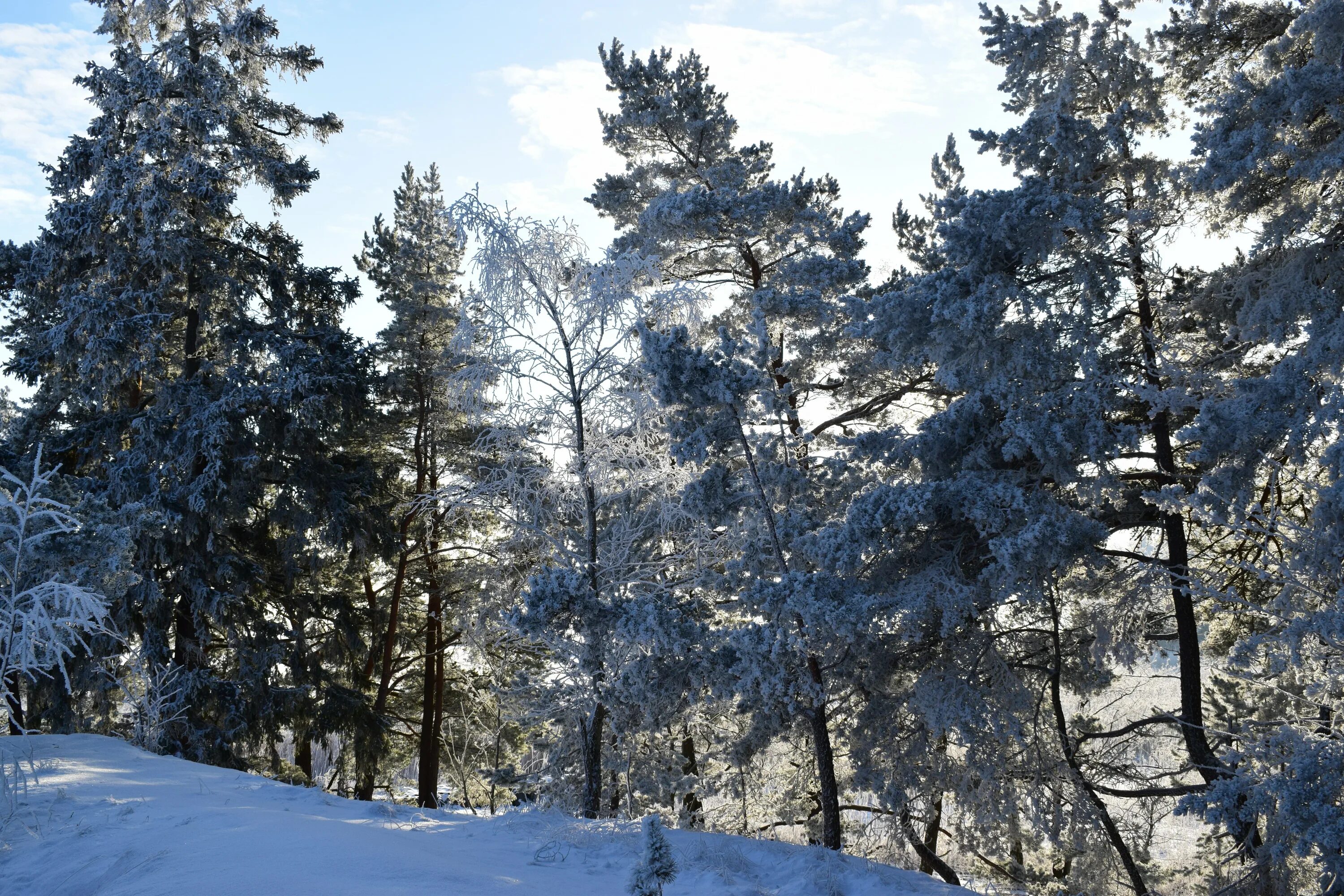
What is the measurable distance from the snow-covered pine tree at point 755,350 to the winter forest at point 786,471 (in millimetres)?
64

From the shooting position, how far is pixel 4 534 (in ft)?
24.3

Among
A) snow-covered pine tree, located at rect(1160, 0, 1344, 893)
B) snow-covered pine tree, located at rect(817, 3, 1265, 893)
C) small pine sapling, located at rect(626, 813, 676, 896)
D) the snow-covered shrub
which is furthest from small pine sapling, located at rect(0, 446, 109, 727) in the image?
snow-covered pine tree, located at rect(1160, 0, 1344, 893)

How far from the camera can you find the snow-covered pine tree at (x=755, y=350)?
9.13m

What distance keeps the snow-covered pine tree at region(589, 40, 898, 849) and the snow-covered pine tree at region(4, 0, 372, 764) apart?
6.03 m

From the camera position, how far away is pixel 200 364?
1567 cm

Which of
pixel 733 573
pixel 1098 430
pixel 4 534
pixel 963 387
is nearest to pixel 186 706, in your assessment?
pixel 4 534

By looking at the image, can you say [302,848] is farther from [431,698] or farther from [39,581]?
[431,698]

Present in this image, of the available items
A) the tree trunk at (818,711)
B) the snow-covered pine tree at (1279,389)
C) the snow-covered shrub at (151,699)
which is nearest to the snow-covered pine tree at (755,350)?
the tree trunk at (818,711)

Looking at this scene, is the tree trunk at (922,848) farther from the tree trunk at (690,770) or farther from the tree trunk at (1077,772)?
the tree trunk at (690,770)

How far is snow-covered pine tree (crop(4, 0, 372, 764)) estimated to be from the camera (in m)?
13.8

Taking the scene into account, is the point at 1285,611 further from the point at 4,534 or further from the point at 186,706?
the point at 186,706

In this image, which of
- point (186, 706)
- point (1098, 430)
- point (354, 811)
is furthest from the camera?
point (186, 706)

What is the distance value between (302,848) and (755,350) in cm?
652

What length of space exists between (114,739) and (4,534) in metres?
3.60
